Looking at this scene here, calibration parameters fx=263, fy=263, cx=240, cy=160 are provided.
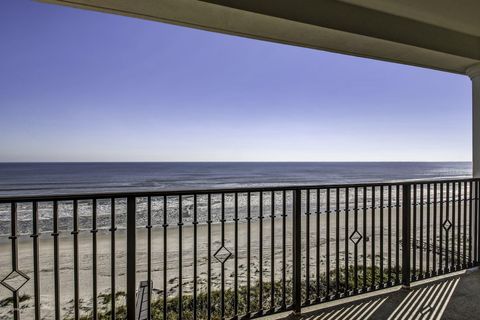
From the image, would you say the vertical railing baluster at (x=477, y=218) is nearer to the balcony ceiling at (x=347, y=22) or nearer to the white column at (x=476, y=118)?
the white column at (x=476, y=118)

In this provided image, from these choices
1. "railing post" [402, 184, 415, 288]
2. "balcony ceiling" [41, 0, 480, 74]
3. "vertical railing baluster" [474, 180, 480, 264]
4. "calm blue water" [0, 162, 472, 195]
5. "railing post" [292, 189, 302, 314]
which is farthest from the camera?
"calm blue water" [0, 162, 472, 195]

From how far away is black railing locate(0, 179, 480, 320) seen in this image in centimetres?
154

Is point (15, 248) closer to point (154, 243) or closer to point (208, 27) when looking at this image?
point (208, 27)

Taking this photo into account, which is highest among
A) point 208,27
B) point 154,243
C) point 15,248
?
point 208,27

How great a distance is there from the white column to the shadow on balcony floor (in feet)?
3.83

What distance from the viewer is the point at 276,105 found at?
51.9 ft

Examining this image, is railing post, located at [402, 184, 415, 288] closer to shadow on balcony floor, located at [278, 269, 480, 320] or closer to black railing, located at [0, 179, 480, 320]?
black railing, located at [0, 179, 480, 320]

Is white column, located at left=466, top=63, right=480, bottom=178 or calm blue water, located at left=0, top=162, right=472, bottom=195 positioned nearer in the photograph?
white column, located at left=466, top=63, right=480, bottom=178

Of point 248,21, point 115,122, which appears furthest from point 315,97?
point 115,122

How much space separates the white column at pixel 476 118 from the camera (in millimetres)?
2678

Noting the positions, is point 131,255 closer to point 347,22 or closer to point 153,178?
point 347,22

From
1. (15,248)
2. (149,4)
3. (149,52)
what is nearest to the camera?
(15,248)

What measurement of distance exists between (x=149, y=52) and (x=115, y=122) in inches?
601

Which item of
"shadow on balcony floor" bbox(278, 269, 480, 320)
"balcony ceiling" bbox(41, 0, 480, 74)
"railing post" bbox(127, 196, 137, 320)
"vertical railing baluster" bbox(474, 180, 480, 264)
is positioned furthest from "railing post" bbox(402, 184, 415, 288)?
"railing post" bbox(127, 196, 137, 320)
